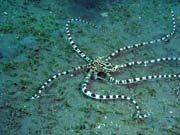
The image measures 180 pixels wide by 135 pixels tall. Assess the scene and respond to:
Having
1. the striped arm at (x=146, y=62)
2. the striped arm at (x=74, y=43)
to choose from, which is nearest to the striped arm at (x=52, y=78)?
the striped arm at (x=74, y=43)

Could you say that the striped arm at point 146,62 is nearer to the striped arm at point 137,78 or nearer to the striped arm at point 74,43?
the striped arm at point 137,78

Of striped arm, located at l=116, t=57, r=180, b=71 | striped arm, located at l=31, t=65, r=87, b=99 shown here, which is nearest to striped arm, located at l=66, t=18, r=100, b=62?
striped arm, located at l=31, t=65, r=87, b=99

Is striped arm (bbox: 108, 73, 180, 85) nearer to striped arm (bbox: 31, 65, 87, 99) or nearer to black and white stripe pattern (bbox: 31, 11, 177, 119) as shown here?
black and white stripe pattern (bbox: 31, 11, 177, 119)

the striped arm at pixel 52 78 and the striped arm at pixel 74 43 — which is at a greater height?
the striped arm at pixel 74 43

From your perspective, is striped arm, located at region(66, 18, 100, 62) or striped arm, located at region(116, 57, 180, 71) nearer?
striped arm, located at region(116, 57, 180, 71)

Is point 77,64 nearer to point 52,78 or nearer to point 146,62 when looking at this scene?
point 52,78

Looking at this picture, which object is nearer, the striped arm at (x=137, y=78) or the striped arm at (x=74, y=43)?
the striped arm at (x=137, y=78)

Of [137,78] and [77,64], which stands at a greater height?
[77,64]

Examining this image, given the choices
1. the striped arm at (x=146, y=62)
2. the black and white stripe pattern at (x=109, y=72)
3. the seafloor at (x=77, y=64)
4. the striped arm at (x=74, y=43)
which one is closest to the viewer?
the seafloor at (x=77, y=64)

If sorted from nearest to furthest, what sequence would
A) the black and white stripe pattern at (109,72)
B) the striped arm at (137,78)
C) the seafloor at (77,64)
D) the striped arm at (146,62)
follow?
1. the seafloor at (77,64)
2. the black and white stripe pattern at (109,72)
3. the striped arm at (137,78)
4. the striped arm at (146,62)

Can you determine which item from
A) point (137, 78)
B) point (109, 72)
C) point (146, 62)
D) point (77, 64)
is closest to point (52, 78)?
point (77, 64)
